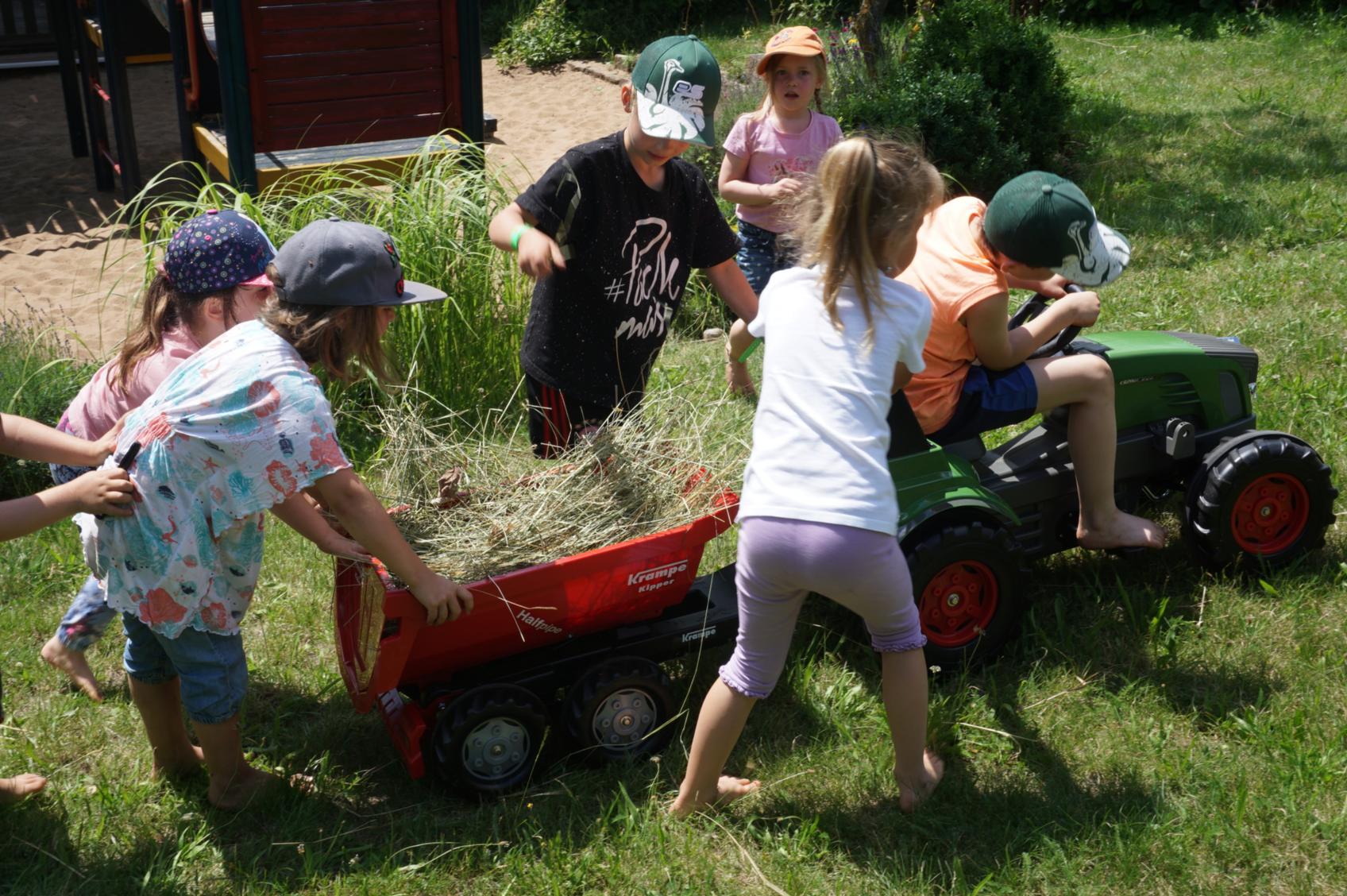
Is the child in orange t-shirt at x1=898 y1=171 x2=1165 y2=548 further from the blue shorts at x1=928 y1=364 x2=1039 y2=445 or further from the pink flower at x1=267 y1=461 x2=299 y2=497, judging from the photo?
the pink flower at x1=267 y1=461 x2=299 y2=497

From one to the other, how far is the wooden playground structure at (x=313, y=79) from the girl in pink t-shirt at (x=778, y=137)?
238 cm

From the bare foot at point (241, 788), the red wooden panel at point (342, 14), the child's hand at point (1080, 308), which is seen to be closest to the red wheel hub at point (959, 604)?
the child's hand at point (1080, 308)

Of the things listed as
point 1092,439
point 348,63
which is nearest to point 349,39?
point 348,63

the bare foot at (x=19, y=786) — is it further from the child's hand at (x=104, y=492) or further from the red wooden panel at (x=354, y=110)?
the red wooden panel at (x=354, y=110)

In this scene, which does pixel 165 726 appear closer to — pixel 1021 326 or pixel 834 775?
pixel 834 775

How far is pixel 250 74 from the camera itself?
273 inches

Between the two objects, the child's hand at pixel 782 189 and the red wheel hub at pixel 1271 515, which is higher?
the child's hand at pixel 782 189

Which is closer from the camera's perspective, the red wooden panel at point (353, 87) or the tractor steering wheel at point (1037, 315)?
the tractor steering wheel at point (1037, 315)

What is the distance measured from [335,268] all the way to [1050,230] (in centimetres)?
184

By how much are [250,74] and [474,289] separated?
2.94 metres

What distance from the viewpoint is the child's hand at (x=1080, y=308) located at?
3332 mm

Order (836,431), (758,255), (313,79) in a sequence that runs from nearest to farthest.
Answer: (836,431)
(758,255)
(313,79)

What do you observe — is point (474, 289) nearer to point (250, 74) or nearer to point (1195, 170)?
point (250, 74)

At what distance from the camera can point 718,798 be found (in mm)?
2990
